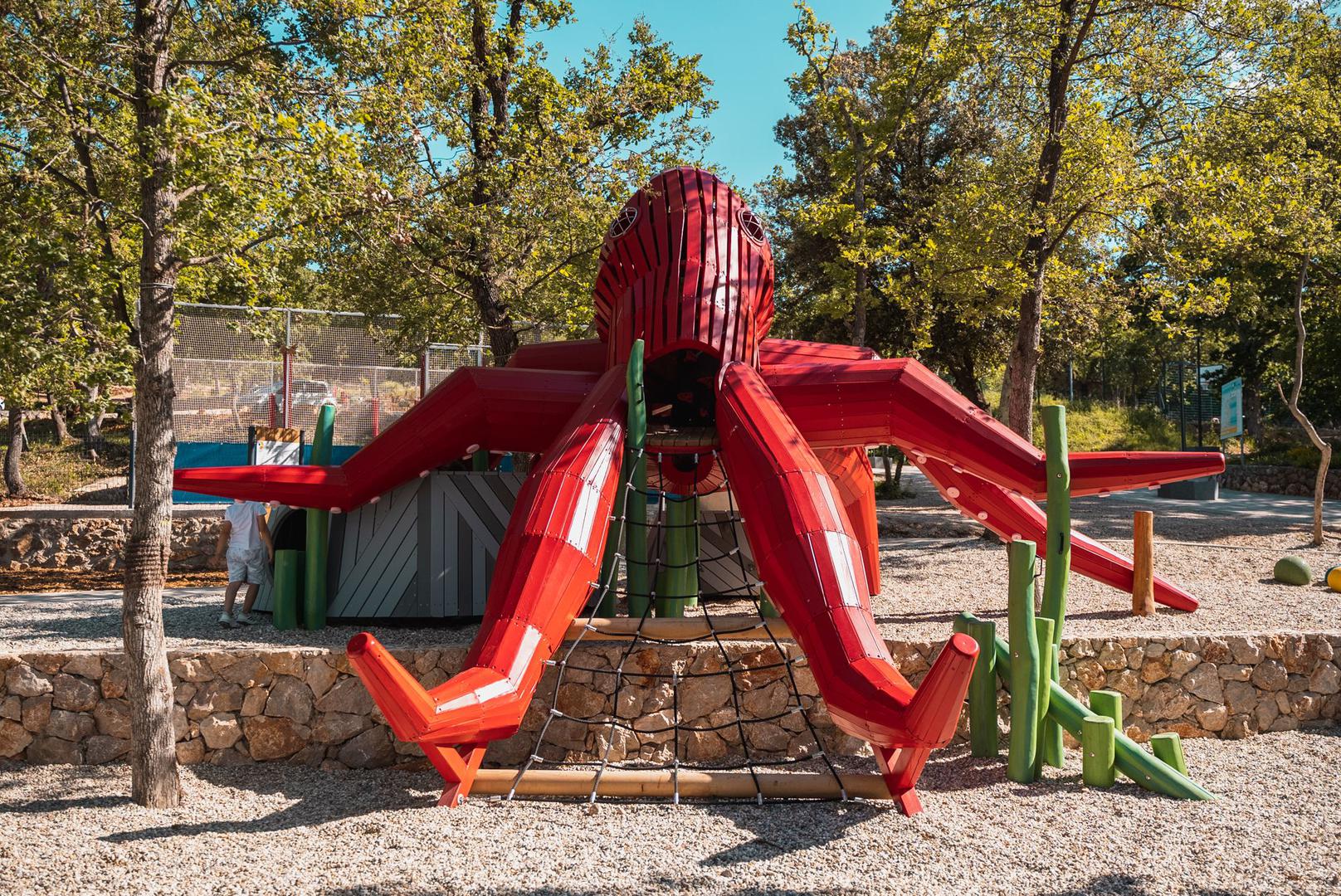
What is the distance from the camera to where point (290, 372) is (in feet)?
47.6

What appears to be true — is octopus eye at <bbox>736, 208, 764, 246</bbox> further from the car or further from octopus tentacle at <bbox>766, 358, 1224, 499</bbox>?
the car

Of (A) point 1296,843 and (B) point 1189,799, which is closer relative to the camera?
(A) point 1296,843

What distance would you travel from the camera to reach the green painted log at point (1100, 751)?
545cm

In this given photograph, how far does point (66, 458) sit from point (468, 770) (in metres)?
19.0

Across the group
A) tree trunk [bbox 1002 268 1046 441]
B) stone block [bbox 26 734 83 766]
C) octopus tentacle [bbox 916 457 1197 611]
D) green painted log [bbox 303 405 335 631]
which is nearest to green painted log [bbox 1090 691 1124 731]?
octopus tentacle [bbox 916 457 1197 611]

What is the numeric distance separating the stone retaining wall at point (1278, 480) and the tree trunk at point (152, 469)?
1982 centimetres

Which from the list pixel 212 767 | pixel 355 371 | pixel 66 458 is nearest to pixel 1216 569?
pixel 212 767

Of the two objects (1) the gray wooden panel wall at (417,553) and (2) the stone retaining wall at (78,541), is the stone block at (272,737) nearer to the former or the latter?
(1) the gray wooden panel wall at (417,553)

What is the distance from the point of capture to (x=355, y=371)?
15.1m

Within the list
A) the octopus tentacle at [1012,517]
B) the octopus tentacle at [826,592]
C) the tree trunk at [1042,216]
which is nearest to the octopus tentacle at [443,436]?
the octopus tentacle at [826,592]

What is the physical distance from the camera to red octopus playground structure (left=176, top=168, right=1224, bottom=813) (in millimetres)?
4449

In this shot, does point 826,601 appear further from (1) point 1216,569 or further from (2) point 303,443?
(2) point 303,443

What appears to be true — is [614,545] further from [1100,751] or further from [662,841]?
[1100,751]

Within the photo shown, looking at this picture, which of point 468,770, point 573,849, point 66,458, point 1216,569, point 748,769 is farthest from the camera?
point 66,458
